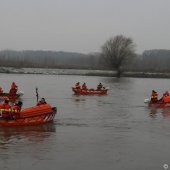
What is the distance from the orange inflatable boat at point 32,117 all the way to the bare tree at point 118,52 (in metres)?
80.7

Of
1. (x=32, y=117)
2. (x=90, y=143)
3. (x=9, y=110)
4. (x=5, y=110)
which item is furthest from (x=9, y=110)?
(x=90, y=143)

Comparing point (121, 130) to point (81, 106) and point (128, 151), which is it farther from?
point (81, 106)

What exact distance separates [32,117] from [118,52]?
84908mm

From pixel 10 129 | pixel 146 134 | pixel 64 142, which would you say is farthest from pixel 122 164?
pixel 10 129

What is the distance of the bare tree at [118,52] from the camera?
104 m

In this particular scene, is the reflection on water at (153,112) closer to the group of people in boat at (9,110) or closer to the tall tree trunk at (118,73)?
the group of people in boat at (9,110)

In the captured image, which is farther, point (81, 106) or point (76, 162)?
point (81, 106)

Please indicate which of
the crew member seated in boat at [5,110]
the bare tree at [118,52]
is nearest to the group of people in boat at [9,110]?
the crew member seated in boat at [5,110]

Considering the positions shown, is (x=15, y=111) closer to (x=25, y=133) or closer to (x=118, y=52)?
(x=25, y=133)

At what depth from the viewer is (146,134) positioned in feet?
64.9

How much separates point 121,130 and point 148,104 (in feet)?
36.8

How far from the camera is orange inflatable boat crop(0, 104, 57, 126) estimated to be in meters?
20.7

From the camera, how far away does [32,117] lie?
21.3 metres

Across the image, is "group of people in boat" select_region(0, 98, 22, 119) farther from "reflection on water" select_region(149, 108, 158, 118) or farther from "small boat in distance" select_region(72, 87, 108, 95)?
"small boat in distance" select_region(72, 87, 108, 95)
